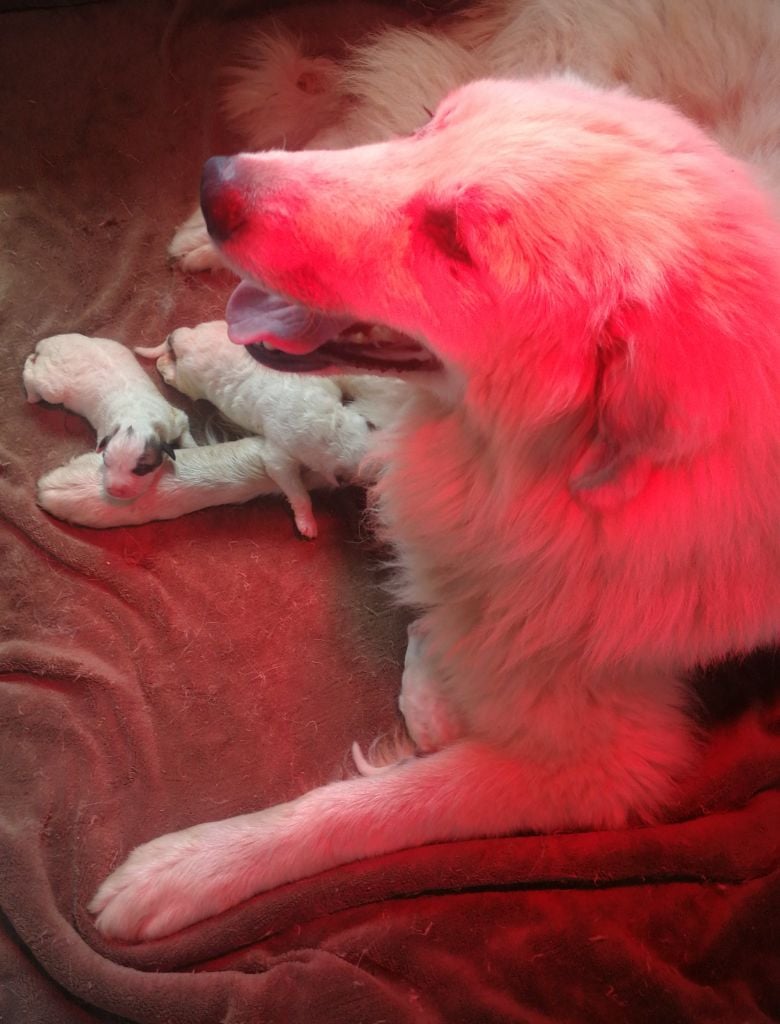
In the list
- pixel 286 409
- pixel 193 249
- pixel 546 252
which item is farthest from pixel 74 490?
pixel 546 252

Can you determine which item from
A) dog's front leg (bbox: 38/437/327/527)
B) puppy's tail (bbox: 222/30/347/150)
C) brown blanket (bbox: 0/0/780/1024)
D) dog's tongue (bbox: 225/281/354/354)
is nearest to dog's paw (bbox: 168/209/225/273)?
brown blanket (bbox: 0/0/780/1024)

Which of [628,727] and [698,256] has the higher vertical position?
[698,256]

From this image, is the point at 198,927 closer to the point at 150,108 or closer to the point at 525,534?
the point at 525,534

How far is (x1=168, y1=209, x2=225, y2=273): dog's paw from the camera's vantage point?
6.77 feet

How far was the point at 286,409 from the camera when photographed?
1645 millimetres

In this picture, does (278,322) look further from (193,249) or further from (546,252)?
(193,249)

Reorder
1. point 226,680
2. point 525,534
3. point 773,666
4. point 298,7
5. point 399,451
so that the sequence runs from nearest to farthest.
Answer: point 525,534
point 399,451
point 773,666
point 226,680
point 298,7

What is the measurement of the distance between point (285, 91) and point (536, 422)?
1568 millimetres

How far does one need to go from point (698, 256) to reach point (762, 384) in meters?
0.17

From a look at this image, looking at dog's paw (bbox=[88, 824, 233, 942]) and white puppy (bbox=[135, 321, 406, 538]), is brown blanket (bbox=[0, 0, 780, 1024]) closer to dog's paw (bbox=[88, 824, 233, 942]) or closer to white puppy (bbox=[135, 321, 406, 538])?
dog's paw (bbox=[88, 824, 233, 942])

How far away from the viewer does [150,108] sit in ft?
7.31

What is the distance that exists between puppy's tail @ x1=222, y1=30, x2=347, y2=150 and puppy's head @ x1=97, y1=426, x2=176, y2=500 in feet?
3.20

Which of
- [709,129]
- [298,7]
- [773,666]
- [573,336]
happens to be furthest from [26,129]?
[773,666]

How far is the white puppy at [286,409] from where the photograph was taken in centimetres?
163
